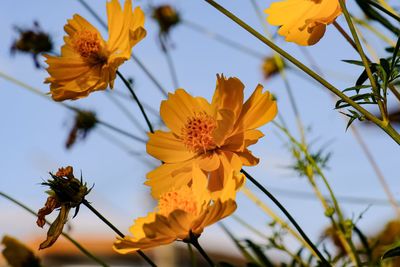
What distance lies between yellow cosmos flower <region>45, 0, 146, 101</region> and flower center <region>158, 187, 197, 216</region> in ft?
0.61

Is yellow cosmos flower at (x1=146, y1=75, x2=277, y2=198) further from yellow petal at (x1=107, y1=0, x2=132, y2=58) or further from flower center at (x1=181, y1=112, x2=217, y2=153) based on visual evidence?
yellow petal at (x1=107, y1=0, x2=132, y2=58)

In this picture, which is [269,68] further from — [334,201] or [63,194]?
[63,194]

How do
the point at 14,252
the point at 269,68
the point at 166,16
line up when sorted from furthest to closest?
the point at 269,68 → the point at 166,16 → the point at 14,252

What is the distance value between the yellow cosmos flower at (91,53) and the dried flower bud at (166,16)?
2.84ft

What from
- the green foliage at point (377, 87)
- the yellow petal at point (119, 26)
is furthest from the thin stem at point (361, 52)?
the yellow petal at point (119, 26)

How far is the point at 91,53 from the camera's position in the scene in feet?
2.37

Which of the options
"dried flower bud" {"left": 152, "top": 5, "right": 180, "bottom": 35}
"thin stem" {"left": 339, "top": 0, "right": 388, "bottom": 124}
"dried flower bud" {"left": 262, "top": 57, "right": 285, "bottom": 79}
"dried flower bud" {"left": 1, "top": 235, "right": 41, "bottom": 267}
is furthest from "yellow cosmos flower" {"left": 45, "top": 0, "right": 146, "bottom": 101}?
"dried flower bud" {"left": 262, "top": 57, "right": 285, "bottom": 79}

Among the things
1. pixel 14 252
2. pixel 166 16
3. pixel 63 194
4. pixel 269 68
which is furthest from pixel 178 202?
pixel 269 68

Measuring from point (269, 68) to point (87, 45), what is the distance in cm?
123

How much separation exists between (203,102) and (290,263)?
0.39 metres

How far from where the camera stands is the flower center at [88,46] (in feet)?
2.37

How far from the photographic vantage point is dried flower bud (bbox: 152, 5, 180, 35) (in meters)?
1.62

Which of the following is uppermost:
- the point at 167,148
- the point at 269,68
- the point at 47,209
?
the point at 269,68

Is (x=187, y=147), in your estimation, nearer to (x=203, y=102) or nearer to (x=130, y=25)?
(x=203, y=102)
